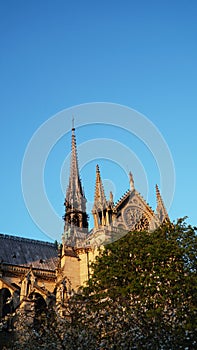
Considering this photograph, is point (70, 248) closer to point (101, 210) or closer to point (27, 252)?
point (101, 210)

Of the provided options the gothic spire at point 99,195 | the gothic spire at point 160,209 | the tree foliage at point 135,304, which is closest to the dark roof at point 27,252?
the gothic spire at point 99,195

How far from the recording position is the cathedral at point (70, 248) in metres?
28.0

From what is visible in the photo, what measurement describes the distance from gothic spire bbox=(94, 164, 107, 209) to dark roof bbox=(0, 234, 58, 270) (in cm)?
827

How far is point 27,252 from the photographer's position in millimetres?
36812

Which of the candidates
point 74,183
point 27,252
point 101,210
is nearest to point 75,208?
point 74,183

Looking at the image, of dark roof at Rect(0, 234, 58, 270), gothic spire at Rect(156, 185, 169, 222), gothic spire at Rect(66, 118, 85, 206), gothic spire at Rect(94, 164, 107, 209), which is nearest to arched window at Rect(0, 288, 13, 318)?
dark roof at Rect(0, 234, 58, 270)

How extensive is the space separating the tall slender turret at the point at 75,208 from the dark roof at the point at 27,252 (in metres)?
4.05

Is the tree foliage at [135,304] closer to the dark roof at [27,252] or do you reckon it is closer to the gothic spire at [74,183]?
the dark roof at [27,252]

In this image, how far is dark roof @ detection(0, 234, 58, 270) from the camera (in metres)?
34.4

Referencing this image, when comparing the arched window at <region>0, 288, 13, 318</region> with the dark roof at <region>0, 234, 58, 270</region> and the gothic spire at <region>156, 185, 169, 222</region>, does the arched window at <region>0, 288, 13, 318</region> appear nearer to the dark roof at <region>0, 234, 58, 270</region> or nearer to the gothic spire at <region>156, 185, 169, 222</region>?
the dark roof at <region>0, 234, 58, 270</region>

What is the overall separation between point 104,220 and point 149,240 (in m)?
10.7

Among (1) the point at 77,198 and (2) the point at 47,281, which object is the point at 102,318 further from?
(1) the point at 77,198

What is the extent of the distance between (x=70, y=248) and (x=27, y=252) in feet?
25.9

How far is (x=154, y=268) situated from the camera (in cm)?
1858
